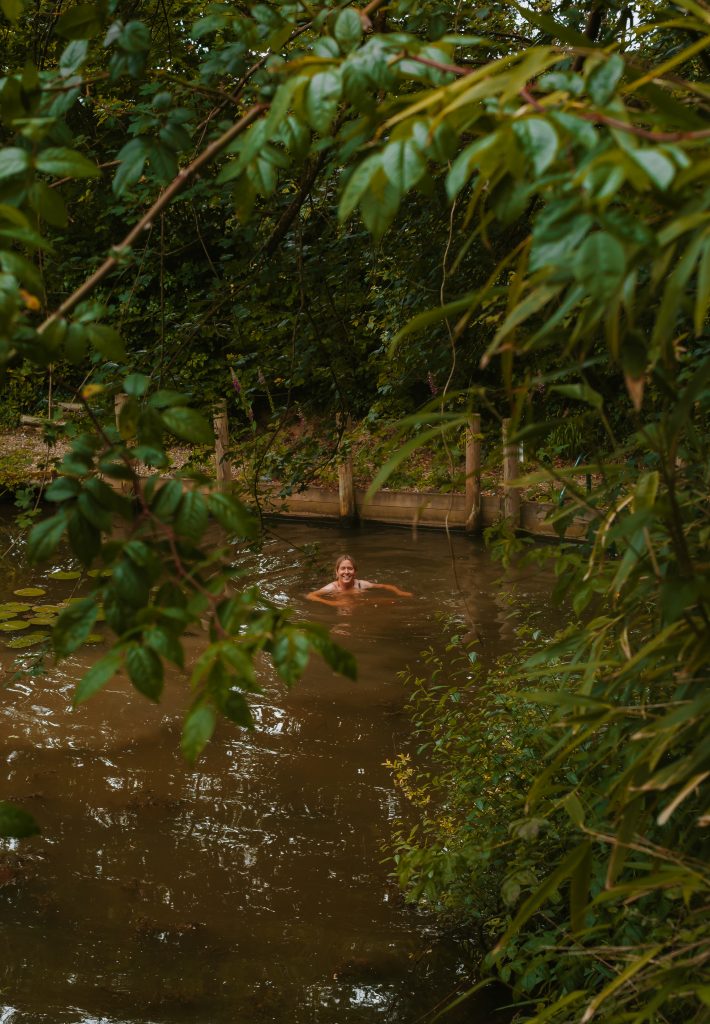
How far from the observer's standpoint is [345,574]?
10.0 m

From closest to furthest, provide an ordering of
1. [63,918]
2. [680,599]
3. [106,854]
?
[680,599]
[63,918]
[106,854]

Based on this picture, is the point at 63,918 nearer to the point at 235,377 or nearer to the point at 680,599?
the point at 235,377

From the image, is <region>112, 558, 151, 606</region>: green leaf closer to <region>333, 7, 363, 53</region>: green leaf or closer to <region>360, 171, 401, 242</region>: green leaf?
<region>360, 171, 401, 242</region>: green leaf

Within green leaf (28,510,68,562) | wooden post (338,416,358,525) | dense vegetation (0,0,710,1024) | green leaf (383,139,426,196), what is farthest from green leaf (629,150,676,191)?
wooden post (338,416,358,525)

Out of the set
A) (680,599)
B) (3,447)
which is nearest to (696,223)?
(680,599)

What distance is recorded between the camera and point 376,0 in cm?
175

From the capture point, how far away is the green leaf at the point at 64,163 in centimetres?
118

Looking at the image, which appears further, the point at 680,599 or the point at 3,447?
the point at 3,447

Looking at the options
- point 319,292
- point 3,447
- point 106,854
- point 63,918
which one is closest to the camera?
point 319,292

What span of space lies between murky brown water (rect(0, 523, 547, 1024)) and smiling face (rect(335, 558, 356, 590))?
1.64 metres

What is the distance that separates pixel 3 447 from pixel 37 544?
14508mm

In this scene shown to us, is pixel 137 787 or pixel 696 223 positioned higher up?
pixel 696 223

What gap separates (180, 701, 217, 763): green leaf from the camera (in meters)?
1.06

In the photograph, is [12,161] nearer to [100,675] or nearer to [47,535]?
[47,535]
